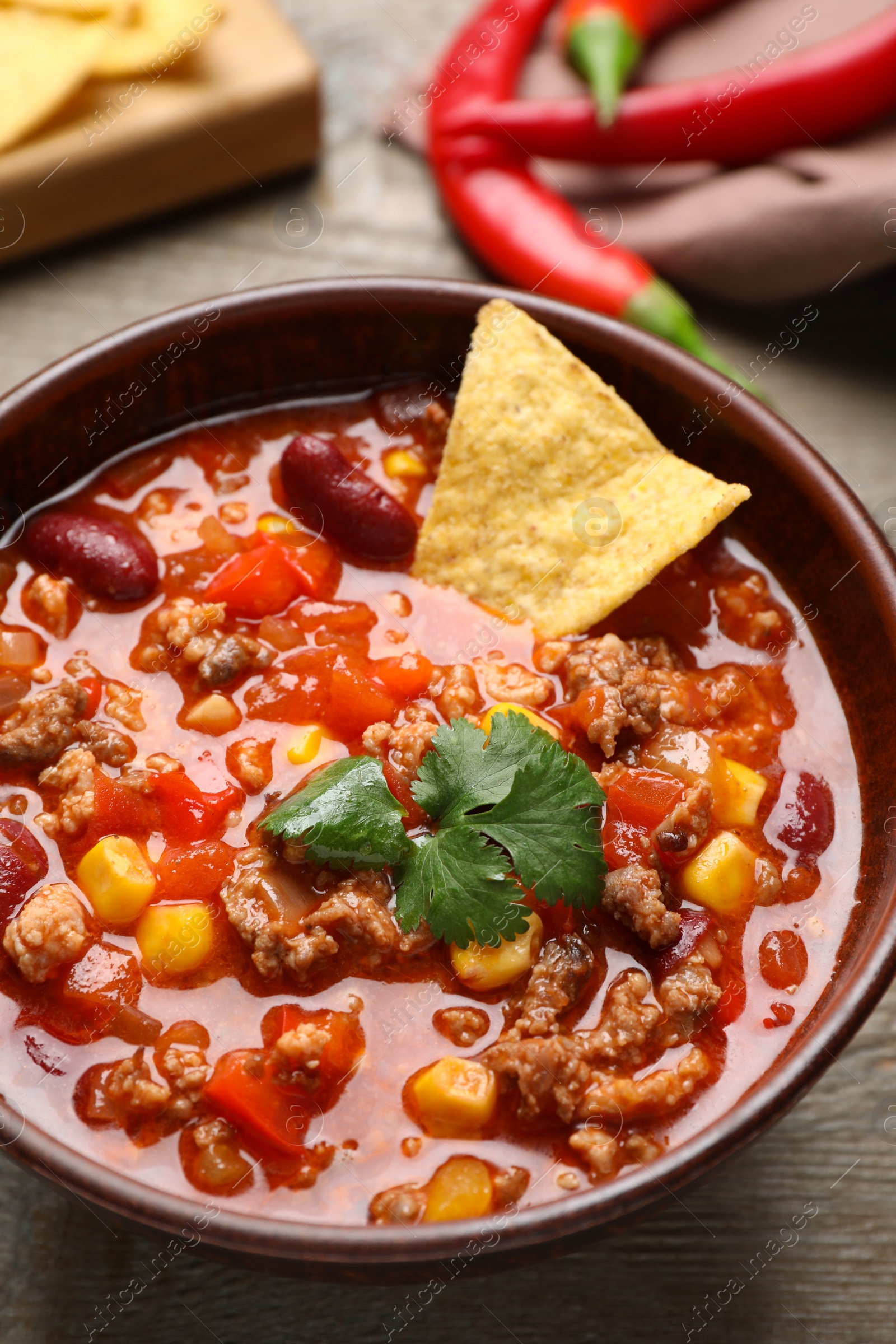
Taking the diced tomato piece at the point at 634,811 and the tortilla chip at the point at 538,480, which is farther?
the tortilla chip at the point at 538,480

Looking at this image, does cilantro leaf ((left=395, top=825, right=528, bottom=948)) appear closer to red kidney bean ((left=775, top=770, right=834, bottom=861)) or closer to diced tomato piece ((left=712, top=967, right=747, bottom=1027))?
diced tomato piece ((left=712, top=967, right=747, bottom=1027))

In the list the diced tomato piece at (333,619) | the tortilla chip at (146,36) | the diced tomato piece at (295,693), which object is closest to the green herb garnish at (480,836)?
the diced tomato piece at (295,693)

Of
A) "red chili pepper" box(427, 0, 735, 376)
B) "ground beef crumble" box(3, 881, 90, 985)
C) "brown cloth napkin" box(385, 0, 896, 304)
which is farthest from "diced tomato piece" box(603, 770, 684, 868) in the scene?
"brown cloth napkin" box(385, 0, 896, 304)

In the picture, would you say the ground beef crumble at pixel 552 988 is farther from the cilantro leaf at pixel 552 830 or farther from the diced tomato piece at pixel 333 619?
the diced tomato piece at pixel 333 619

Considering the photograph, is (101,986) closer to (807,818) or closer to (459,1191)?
(459,1191)

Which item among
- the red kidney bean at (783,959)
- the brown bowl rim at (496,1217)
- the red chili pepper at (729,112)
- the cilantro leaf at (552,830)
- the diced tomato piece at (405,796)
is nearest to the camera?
the brown bowl rim at (496,1217)

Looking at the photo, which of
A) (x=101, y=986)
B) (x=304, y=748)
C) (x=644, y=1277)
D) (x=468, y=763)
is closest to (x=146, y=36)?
(x=304, y=748)
